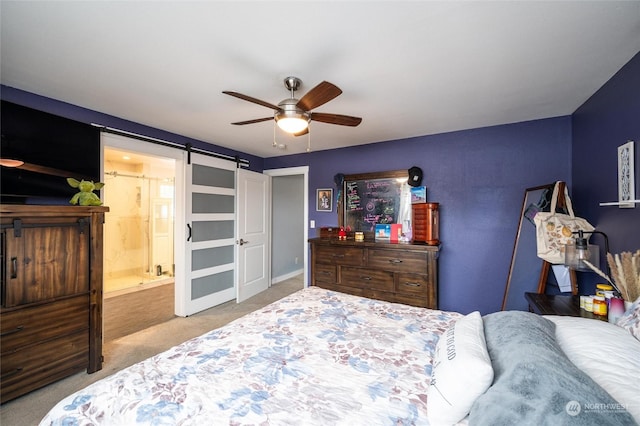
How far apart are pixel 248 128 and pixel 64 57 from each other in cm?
156

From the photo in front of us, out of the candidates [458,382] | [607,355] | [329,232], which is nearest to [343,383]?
[458,382]

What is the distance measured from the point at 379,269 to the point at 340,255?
0.52 metres

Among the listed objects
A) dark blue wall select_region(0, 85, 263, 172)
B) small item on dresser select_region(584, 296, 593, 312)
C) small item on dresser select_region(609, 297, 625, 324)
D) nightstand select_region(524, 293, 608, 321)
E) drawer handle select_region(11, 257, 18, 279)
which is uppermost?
dark blue wall select_region(0, 85, 263, 172)

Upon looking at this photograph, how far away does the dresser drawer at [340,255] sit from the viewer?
3188mm

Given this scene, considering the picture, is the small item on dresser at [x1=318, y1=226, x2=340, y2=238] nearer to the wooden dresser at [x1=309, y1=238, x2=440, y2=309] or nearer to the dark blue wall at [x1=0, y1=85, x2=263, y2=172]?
the wooden dresser at [x1=309, y1=238, x2=440, y2=309]

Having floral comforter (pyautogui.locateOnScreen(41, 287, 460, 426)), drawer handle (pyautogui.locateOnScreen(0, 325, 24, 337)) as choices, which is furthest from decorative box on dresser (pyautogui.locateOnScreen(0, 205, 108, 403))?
floral comforter (pyautogui.locateOnScreen(41, 287, 460, 426))

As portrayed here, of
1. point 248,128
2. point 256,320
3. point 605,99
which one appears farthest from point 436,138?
point 256,320

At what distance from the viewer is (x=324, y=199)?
4.04 meters

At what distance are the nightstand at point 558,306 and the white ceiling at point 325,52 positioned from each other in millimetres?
1642

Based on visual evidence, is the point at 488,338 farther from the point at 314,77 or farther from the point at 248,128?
the point at 248,128

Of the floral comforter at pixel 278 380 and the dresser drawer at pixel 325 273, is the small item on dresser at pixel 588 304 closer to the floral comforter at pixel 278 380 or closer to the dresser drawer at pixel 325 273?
the floral comforter at pixel 278 380

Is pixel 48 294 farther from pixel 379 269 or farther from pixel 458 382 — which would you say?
pixel 379 269

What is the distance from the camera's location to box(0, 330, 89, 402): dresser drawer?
5.82 feet

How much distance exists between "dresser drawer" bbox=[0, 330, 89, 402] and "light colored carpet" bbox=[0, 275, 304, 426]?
0.08m
